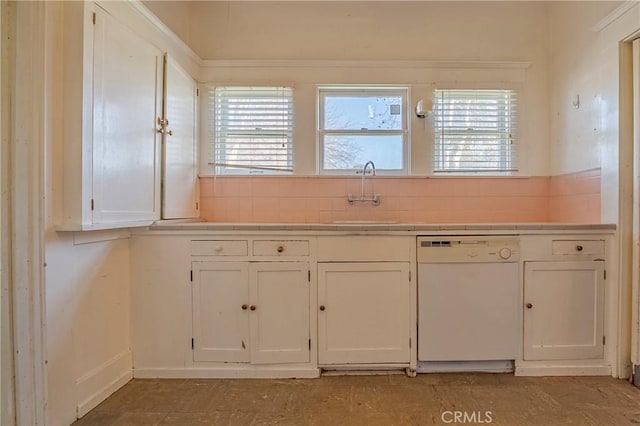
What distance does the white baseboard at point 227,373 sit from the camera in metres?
2.16

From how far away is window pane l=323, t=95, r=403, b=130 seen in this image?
2902 millimetres

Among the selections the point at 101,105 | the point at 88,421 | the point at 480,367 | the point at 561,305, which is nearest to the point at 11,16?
the point at 101,105

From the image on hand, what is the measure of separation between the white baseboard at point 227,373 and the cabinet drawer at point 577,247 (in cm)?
169

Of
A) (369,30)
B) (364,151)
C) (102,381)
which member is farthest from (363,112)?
(102,381)

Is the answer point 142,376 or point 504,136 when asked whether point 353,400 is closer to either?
point 142,376

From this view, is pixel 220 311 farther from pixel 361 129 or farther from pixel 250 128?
pixel 361 129

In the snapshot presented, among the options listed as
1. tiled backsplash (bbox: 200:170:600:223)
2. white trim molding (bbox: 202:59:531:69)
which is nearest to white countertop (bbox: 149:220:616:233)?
tiled backsplash (bbox: 200:170:600:223)

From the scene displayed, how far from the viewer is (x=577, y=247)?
220 cm

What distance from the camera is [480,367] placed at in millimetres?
2219

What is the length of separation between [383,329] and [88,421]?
5.39 ft

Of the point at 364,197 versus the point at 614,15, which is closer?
the point at 614,15

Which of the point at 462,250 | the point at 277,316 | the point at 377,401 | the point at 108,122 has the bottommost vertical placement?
the point at 377,401

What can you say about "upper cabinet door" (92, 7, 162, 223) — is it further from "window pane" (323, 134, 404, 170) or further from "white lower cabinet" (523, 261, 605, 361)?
"white lower cabinet" (523, 261, 605, 361)

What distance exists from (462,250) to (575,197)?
1.14 metres
